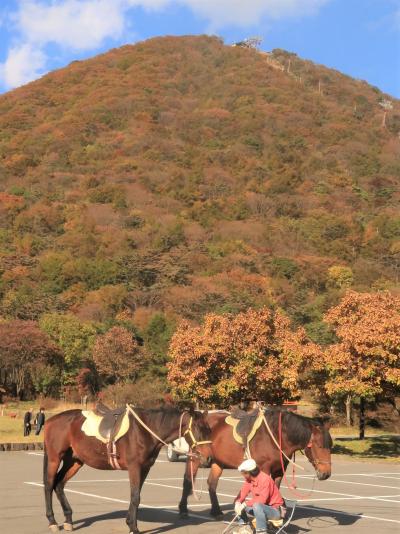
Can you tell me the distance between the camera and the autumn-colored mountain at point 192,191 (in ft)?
249

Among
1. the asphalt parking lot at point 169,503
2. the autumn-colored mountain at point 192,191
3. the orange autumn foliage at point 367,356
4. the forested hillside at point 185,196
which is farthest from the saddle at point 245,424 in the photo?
the autumn-colored mountain at point 192,191

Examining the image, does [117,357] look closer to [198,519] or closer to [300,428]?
[198,519]

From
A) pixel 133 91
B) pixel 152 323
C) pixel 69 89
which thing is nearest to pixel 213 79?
pixel 133 91

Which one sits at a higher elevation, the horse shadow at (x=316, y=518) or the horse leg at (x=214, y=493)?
the horse leg at (x=214, y=493)

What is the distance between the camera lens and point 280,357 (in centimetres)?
2925

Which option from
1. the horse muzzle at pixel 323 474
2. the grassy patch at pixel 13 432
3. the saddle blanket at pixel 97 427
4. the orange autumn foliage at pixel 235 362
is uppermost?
the orange autumn foliage at pixel 235 362

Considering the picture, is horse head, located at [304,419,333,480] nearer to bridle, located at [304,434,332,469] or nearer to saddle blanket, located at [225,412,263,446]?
bridle, located at [304,434,332,469]

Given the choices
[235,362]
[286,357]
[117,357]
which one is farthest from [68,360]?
[286,357]

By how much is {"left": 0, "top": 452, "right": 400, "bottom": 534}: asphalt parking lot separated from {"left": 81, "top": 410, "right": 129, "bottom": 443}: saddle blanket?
1.11 meters

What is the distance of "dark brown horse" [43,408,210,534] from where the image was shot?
9242mm

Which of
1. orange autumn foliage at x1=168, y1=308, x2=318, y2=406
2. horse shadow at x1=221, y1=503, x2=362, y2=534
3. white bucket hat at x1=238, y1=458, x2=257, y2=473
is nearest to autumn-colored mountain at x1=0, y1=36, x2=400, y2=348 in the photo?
orange autumn foliage at x1=168, y1=308, x2=318, y2=406

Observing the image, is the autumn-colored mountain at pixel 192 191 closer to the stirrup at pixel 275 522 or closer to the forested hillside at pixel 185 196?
the forested hillside at pixel 185 196

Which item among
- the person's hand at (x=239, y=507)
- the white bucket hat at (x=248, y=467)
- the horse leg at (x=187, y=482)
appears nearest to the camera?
the person's hand at (x=239, y=507)

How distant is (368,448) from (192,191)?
97506mm
